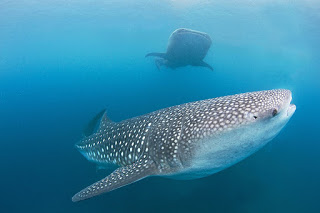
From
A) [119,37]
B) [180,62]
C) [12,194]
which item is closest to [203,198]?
[12,194]

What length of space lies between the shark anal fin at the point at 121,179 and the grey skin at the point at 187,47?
8.77 m

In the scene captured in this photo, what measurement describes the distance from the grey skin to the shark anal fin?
8.77 metres

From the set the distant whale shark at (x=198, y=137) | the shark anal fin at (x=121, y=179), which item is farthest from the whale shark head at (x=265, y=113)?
the shark anal fin at (x=121, y=179)

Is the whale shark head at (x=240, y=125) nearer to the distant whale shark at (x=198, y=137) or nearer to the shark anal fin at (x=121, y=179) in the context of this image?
the distant whale shark at (x=198, y=137)

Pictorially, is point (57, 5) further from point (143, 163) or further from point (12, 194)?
point (143, 163)

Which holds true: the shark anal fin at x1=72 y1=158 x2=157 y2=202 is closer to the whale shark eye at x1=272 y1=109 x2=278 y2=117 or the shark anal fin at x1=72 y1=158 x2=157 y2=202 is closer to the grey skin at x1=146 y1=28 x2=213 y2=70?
the whale shark eye at x1=272 y1=109 x2=278 y2=117

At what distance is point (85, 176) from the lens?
6699 mm

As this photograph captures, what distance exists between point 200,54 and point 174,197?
897 cm

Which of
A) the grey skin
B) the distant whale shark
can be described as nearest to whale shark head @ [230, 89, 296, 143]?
the distant whale shark

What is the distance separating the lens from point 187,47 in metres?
11.4

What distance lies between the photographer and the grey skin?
10.5m

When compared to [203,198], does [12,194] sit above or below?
below

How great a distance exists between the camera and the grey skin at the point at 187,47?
10500 mm

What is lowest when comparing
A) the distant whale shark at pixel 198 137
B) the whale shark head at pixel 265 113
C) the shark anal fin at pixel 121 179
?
the shark anal fin at pixel 121 179
